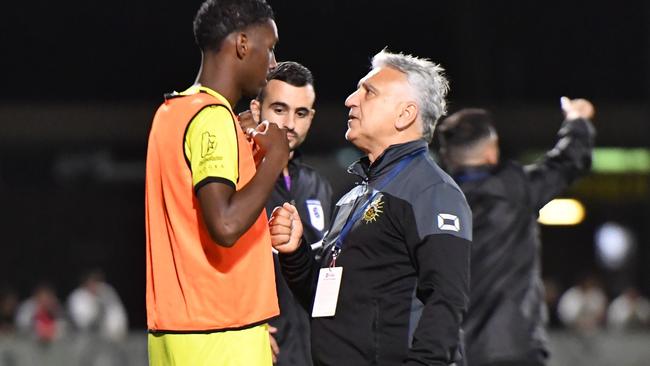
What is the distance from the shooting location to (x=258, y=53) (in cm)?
424

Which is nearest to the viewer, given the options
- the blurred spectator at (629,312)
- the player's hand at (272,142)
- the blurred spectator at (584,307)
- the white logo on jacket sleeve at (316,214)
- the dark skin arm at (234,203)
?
the dark skin arm at (234,203)

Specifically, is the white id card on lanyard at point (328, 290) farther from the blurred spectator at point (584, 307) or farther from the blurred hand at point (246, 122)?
the blurred spectator at point (584, 307)

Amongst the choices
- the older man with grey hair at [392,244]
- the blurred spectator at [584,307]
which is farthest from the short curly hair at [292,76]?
the blurred spectator at [584,307]

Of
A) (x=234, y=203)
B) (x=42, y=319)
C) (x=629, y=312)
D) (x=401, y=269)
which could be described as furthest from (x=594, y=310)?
(x=234, y=203)

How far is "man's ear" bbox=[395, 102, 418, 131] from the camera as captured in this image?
176 inches

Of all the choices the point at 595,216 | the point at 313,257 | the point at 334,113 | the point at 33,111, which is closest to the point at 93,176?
the point at 33,111

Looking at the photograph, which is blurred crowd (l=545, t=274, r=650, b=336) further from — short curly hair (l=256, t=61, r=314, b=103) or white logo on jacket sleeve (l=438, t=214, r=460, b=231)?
white logo on jacket sleeve (l=438, t=214, r=460, b=231)

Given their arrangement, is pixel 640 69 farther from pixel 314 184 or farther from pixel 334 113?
pixel 314 184

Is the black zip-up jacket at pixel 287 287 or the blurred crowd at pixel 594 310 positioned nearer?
the black zip-up jacket at pixel 287 287

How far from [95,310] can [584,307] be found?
356 inches

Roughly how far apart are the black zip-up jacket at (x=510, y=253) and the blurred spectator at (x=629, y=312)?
16192 millimetres

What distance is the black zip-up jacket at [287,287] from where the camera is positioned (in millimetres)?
5543

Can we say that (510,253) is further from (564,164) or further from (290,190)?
(290,190)

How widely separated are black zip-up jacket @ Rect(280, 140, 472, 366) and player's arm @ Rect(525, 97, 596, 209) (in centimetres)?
227
